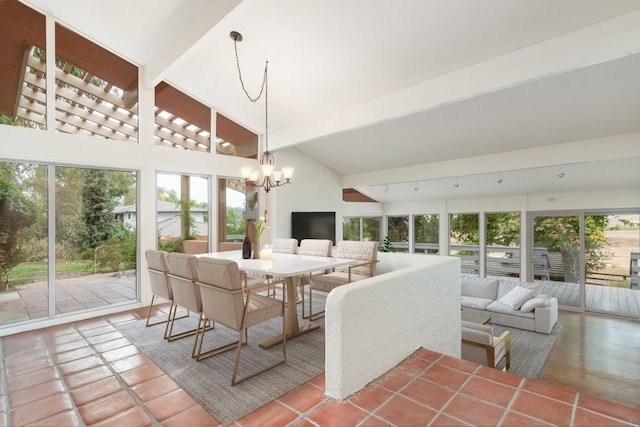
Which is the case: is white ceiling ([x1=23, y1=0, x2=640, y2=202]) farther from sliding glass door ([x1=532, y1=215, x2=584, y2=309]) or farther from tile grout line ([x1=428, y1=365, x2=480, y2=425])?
tile grout line ([x1=428, y1=365, x2=480, y2=425])

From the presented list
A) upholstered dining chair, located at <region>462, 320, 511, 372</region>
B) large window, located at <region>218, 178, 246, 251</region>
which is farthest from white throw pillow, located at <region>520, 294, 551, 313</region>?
large window, located at <region>218, 178, 246, 251</region>

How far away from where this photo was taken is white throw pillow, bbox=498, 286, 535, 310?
531 centimetres

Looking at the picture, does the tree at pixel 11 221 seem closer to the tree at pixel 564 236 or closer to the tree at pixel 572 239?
the tree at pixel 564 236

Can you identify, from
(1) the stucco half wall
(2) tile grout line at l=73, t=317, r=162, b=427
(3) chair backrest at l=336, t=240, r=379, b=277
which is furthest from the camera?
(3) chair backrest at l=336, t=240, r=379, b=277

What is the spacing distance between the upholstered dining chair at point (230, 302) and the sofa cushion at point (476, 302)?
4163mm

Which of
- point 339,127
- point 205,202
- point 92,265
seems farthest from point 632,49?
point 92,265

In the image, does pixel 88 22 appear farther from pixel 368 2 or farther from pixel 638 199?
pixel 638 199

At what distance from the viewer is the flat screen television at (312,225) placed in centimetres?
658

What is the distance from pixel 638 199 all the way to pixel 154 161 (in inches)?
344

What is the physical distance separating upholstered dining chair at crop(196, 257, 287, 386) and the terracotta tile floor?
54 cm

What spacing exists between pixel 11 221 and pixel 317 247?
3.71 m

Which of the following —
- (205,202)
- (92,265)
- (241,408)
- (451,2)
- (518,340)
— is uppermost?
(451,2)

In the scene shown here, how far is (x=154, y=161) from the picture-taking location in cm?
476

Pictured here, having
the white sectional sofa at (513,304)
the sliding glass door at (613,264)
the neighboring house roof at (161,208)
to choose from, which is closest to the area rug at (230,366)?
the neighboring house roof at (161,208)
